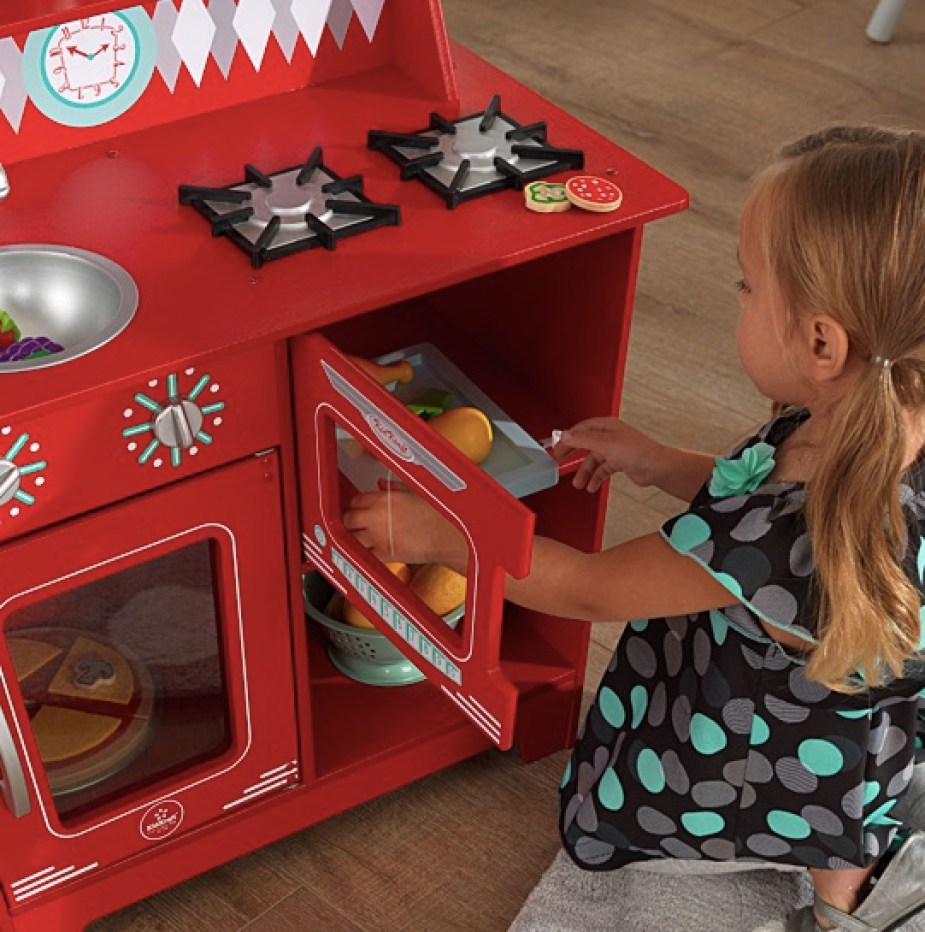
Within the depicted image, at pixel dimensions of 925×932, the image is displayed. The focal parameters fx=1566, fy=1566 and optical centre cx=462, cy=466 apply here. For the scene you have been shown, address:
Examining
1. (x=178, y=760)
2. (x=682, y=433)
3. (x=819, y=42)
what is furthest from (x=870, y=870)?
(x=819, y=42)

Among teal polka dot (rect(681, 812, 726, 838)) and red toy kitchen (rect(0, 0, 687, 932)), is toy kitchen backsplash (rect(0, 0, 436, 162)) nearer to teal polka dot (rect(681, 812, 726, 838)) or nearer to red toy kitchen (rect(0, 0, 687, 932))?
red toy kitchen (rect(0, 0, 687, 932))

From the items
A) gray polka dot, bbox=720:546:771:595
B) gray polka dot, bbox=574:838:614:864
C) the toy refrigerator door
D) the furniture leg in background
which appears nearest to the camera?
the toy refrigerator door

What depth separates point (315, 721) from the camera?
1.68m

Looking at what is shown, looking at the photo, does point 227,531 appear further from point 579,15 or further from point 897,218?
point 579,15

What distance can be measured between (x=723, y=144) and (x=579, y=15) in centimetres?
60

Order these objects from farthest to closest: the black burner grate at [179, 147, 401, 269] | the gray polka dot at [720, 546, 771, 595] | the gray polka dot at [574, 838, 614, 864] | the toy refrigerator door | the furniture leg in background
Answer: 1. the furniture leg in background
2. the gray polka dot at [574, 838, 614, 864]
3. the black burner grate at [179, 147, 401, 269]
4. the gray polka dot at [720, 546, 771, 595]
5. the toy refrigerator door

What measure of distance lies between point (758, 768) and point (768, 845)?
0.10 meters

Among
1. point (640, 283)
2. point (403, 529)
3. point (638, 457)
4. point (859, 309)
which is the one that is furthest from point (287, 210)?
point (640, 283)

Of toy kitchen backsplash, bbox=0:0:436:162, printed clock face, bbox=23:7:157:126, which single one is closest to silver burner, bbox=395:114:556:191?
toy kitchen backsplash, bbox=0:0:436:162

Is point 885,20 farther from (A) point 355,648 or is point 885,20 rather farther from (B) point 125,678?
(B) point 125,678

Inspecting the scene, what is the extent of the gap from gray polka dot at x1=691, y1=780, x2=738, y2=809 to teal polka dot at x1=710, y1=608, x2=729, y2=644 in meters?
0.16

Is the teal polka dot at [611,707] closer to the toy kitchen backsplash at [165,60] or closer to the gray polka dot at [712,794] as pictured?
the gray polka dot at [712,794]

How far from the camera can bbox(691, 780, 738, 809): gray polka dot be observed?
144cm

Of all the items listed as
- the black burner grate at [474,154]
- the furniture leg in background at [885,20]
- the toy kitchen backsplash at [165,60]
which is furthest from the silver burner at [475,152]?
the furniture leg in background at [885,20]
